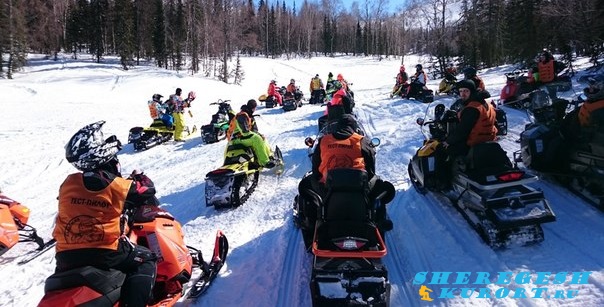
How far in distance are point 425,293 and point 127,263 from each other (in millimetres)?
2691

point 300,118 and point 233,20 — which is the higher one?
point 233,20

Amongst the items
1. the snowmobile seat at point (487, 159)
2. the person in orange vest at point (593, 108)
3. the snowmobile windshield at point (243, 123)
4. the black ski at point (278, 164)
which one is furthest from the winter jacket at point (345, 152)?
the black ski at point (278, 164)

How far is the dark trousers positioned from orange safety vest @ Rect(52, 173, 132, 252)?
58 millimetres

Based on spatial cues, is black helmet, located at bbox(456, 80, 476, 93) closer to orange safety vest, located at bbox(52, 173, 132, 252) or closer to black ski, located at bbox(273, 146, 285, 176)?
black ski, located at bbox(273, 146, 285, 176)

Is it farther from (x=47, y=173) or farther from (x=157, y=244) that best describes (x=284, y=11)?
(x=157, y=244)

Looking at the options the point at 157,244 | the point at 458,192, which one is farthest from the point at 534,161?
the point at 157,244

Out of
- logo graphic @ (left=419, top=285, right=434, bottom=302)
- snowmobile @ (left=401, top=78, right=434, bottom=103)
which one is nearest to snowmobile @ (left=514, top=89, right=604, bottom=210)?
logo graphic @ (left=419, top=285, right=434, bottom=302)

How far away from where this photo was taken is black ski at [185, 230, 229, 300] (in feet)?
13.8

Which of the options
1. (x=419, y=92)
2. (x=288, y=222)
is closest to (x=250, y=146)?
(x=288, y=222)

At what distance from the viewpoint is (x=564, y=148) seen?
6102mm

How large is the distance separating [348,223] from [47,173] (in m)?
9.62

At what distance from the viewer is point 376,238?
374 centimetres

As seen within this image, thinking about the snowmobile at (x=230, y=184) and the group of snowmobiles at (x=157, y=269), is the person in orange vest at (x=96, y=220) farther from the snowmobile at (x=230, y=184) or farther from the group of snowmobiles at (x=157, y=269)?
the snowmobile at (x=230, y=184)

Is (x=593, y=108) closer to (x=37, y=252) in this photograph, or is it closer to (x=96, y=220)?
(x=96, y=220)
